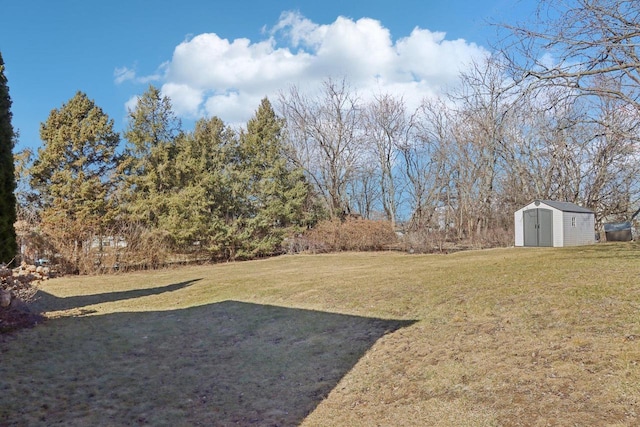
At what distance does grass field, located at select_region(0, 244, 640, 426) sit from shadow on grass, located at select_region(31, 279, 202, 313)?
3.06ft

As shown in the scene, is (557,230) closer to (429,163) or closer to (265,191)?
(429,163)

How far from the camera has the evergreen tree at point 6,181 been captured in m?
8.09

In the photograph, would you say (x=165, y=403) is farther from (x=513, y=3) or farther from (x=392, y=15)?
(x=392, y=15)

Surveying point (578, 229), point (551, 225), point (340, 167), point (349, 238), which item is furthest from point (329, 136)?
point (578, 229)

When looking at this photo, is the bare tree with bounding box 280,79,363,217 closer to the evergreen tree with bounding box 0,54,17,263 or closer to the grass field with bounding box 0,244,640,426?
the evergreen tree with bounding box 0,54,17,263

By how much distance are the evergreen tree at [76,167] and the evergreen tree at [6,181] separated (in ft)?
32.3

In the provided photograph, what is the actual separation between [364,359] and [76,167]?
19.7 metres

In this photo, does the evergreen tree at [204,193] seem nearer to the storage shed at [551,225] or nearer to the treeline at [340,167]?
the treeline at [340,167]

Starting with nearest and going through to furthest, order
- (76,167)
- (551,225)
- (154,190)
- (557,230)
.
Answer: (76,167) → (557,230) → (551,225) → (154,190)

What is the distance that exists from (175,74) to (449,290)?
1752cm

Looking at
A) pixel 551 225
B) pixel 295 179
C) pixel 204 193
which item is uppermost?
pixel 295 179

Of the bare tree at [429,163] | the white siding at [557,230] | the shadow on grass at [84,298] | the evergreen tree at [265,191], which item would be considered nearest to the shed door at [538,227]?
the white siding at [557,230]

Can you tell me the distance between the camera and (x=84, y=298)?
1047 cm

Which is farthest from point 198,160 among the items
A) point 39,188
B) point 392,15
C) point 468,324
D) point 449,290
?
point 468,324
